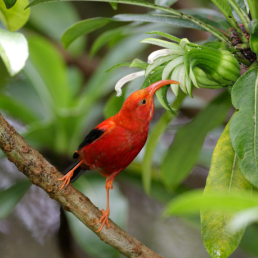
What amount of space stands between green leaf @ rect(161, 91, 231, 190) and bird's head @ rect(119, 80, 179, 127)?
2.25 ft

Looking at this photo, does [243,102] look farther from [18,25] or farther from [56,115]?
[56,115]

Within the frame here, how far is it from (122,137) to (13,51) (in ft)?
1.65

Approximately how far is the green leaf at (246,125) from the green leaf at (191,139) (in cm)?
74

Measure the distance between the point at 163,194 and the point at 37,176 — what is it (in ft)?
5.03

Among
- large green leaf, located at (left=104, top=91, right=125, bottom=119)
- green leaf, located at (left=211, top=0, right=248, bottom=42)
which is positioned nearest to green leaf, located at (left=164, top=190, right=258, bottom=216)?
green leaf, located at (left=211, top=0, right=248, bottom=42)

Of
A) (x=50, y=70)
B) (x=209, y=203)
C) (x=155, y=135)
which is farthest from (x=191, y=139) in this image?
(x=209, y=203)

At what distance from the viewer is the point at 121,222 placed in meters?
1.92

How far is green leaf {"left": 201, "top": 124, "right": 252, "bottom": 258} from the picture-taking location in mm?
1104

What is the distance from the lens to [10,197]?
81.4 inches

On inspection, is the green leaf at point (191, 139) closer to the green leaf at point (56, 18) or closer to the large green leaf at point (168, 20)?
the large green leaf at point (168, 20)

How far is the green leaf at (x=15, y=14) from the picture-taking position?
133 centimetres

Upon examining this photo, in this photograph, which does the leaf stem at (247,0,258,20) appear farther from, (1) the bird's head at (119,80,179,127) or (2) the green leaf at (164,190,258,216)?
(2) the green leaf at (164,190,258,216)

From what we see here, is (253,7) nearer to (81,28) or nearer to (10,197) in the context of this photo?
(81,28)

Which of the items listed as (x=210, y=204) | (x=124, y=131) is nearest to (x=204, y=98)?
(x=124, y=131)
